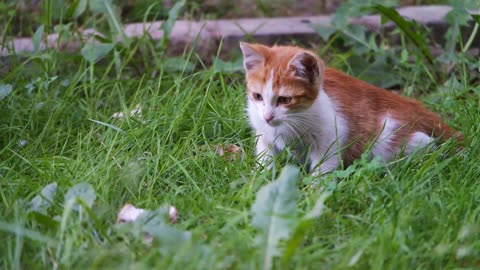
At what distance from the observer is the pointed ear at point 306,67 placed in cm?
390

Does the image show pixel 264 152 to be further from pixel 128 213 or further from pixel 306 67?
pixel 128 213

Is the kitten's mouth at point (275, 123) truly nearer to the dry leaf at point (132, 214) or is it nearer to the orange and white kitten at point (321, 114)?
the orange and white kitten at point (321, 114)

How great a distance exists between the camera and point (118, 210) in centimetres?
A: 346

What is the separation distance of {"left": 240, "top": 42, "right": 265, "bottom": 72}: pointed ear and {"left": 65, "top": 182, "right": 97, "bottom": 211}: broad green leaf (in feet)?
3.96

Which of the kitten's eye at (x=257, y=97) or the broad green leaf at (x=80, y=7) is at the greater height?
the kitten's eye at (x=257, y=97)

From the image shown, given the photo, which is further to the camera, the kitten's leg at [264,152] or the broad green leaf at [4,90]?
the broad green leaf at [4,90]

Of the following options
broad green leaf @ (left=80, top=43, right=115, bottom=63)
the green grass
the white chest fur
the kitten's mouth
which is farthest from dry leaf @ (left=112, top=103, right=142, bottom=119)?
the kitten's mouth

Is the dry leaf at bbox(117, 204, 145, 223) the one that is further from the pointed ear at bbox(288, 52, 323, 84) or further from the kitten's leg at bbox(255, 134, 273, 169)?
the pointed ear at bbox(288, 52, 323, 84)

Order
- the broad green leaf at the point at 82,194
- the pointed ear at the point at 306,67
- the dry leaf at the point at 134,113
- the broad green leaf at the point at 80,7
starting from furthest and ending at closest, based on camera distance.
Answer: the broad green leaf at the point at 80,7, the dry leaf at the point at 134,113, the pointed ear at the point at 306,67, the broad green leaf at the point at 82,194

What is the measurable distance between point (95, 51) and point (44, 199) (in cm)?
183

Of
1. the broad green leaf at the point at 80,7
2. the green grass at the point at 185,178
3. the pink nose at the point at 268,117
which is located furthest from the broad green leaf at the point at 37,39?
the pink nose at the point at 268,117

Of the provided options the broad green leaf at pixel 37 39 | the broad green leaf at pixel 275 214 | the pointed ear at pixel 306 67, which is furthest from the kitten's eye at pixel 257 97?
the broad green leaf at pixel 37 39

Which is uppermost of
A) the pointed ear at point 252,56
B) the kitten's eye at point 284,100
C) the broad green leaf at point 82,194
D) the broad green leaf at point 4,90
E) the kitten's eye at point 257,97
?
the pointed ear at point 252,56

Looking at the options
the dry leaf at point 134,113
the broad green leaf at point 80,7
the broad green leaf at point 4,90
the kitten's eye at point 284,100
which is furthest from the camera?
the broad green leaf at point 80,7
